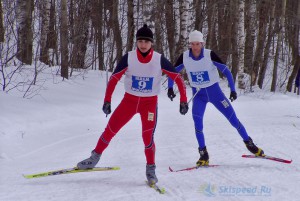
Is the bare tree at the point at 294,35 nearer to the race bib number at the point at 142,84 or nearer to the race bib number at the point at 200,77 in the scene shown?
the race bib number at the point at 200,77

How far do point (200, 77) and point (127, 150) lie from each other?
1.83 meters

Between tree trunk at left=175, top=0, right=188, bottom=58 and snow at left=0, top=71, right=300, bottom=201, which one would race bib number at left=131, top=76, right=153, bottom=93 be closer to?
snow at left=0, top=71, right=300, bottom=201

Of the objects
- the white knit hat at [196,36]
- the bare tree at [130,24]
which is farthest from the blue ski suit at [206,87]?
the bare tree at [130,24]

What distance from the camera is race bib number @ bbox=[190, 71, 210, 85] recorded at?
5.85 metres

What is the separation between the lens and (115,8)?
15.1m

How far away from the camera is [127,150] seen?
666cm

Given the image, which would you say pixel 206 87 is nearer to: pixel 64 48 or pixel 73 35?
pixel 64 48

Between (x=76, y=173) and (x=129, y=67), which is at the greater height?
(x=129, y=67)

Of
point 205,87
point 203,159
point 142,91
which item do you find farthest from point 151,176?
point 205,87

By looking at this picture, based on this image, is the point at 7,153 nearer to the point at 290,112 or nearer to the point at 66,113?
the point at 66,113

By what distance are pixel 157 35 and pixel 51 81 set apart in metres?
6.34

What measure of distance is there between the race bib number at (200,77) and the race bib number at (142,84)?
4.19 ft

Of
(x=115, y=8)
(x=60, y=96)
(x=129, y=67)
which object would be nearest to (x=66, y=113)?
(x=60, y=96)

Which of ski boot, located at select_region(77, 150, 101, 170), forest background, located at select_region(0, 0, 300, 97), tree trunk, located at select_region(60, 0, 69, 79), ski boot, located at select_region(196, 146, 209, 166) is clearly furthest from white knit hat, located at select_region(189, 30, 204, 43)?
tree trunk, located at select_region(60, 0, 69, 79)
